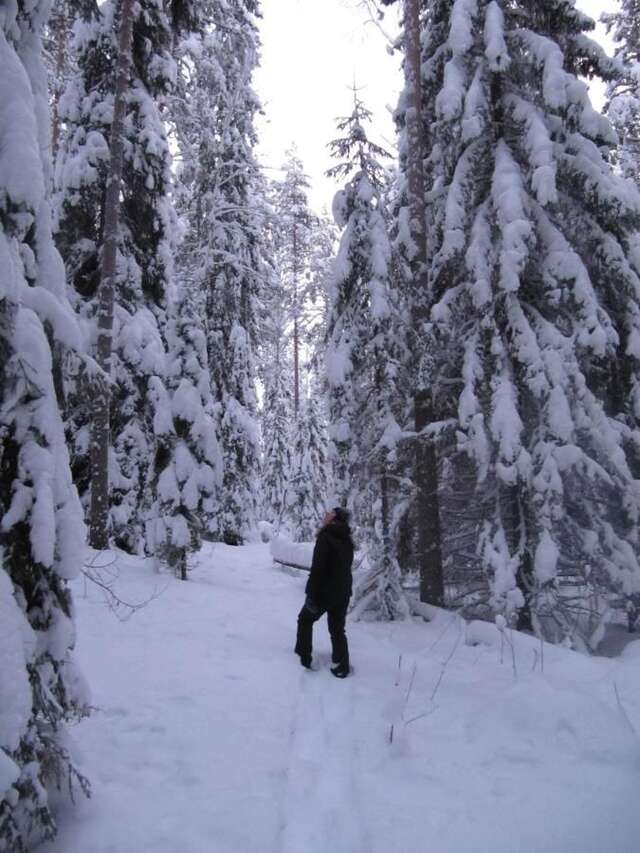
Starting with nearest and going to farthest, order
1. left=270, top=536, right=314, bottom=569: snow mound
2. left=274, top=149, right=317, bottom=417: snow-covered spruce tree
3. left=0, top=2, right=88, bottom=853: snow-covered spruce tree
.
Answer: left=0, top=2, right=88, bottom=853: snow-covered spruce tree → left=270, top=536, right=314, bottom=569: snow mound → left=274, top=149, right=317, bottom=417: snow-covered spruce tree

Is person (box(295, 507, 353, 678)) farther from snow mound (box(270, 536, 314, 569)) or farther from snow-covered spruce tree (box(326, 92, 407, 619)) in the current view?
snow mound (box(270, 536, 314, 569))

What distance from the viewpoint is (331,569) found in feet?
23.0

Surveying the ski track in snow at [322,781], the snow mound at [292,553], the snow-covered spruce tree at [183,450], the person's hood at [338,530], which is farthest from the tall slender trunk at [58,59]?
the ski track in snow at [322,781]

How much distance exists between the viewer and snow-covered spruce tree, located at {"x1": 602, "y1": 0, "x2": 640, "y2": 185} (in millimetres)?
14312

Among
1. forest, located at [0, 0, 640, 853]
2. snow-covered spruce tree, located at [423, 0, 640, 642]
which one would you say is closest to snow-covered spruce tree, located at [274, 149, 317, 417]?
forest, located at [0, 0, 640, 853]

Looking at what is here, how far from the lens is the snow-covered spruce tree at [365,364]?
9180mm

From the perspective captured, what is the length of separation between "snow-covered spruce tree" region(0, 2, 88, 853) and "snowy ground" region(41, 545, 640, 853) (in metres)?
0.59

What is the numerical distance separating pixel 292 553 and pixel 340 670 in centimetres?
841

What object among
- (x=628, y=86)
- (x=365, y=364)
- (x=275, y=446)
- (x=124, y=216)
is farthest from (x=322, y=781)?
(x=275, y=446)

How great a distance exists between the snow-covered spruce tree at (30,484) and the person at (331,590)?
3.52m

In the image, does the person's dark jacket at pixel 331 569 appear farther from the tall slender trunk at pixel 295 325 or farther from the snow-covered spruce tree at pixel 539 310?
the tall slender trunk at pixel 295 325

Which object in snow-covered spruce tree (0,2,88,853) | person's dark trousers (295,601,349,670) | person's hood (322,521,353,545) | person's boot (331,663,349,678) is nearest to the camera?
snow-covered spruce tree (0,2,88,853)

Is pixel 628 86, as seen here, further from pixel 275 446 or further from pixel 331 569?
pixel 275 446

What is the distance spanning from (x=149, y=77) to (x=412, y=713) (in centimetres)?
1255
